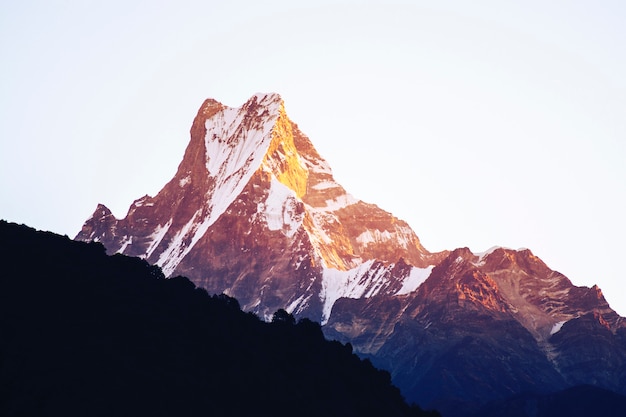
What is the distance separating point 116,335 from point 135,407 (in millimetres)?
22393

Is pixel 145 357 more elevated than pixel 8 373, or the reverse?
pixel 145 357

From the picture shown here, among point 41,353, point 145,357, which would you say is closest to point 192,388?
point 145,357

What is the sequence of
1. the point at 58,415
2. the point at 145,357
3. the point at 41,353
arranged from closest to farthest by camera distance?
the point at 58,415, the point at 41,353, the point at 145,357

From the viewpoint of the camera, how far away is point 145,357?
608 ft

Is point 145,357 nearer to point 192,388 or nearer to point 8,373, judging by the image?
point 192,388

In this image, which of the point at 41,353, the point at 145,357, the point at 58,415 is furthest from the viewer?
the point at 145,357

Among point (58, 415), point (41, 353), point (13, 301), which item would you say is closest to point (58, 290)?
point (13, 301)

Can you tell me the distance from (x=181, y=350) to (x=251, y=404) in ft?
44.1

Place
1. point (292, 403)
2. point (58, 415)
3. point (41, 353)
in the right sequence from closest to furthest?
point (58, 415), point (41, 353), point (292, 403)

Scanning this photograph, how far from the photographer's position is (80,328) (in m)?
186

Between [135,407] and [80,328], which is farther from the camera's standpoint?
[80,328]

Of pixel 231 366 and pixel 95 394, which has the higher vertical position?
pixel 231 366

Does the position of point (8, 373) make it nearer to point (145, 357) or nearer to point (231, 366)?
point (145, 357)

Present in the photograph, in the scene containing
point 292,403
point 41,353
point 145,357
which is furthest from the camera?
point 292,403
